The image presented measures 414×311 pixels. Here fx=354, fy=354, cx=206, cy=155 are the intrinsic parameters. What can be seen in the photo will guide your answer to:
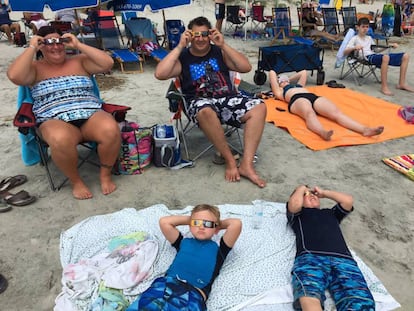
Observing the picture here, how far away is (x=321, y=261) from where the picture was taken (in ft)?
6.77

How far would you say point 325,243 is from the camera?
2.17 meters

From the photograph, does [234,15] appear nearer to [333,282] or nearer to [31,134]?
[31,134]

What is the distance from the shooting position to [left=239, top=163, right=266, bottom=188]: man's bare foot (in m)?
3.20

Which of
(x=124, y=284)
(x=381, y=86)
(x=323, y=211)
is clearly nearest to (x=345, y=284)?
(x=323, y=211)

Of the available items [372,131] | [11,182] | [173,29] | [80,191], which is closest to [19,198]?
[11,182]

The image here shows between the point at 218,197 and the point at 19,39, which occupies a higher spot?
the point at 19,39

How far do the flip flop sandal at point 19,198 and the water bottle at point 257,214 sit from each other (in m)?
1.83

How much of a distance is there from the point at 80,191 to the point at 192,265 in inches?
57.1

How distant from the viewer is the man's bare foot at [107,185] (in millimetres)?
3098

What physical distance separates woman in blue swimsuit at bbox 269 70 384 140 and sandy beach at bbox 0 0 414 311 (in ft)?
0.87

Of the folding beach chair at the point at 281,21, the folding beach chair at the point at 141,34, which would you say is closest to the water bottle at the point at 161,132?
the folding beach chair at the point at 141,34

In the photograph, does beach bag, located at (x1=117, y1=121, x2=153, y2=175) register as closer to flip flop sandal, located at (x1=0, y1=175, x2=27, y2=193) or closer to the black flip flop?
flip flop sandal, located at (x1=0, y1=175, x2=27, y2=193)

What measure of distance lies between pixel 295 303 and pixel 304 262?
26 centimetres

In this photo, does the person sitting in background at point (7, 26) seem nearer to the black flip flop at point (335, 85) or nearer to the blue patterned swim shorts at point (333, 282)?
the black flip flop at point (335, 85)
